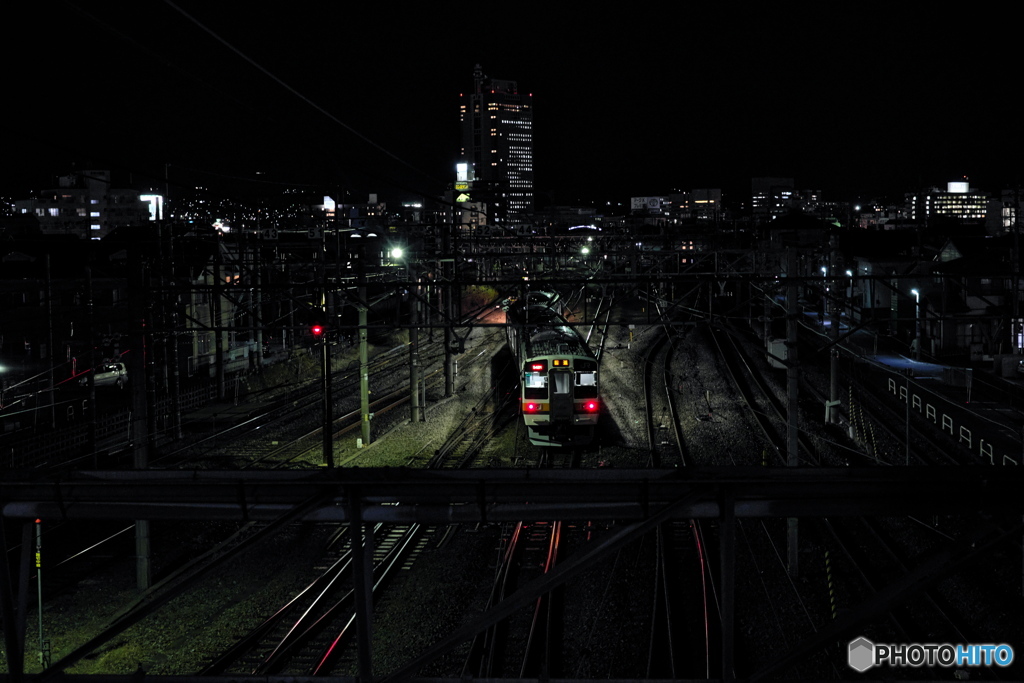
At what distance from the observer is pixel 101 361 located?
1820cm

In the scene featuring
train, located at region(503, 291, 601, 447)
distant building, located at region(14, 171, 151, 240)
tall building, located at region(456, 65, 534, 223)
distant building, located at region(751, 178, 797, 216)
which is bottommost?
train, located at region(503, 291, 601, 447)

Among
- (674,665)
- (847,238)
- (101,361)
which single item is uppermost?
(847,238)

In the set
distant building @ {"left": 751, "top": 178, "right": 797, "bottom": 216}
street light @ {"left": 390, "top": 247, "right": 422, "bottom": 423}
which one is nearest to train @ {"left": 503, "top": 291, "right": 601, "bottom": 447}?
street light @ {"left": 390, "top": 247, "right": 422, "bottom": 423}

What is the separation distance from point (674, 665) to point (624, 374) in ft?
47.4

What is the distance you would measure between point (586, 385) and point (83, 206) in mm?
40928

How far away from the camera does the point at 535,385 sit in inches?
535

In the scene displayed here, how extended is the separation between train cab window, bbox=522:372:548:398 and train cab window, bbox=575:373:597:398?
53 cm

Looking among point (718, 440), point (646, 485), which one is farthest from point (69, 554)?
point (718, 440)

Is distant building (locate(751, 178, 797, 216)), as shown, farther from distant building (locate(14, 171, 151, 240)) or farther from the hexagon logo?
the hexagon logo

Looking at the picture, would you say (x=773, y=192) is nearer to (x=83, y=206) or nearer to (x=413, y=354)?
(x=83, y=206)

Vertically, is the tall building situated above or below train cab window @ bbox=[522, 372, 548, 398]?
above

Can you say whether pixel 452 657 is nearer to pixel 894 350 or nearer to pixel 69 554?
pixel 69 554

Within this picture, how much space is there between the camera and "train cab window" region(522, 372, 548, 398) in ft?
44.6

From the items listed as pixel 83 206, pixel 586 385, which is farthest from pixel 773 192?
pixel 586 385
